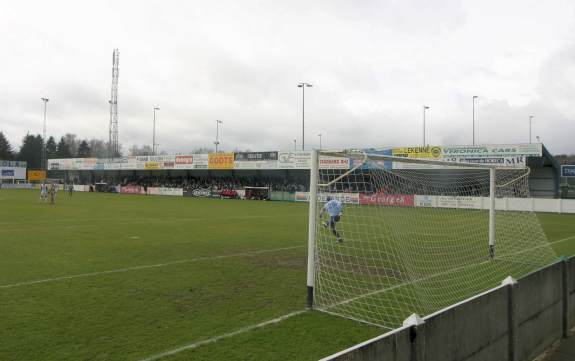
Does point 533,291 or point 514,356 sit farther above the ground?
point 533,291

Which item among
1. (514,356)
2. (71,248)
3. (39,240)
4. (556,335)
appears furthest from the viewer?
(39,240)

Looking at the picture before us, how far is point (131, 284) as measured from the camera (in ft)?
26.8

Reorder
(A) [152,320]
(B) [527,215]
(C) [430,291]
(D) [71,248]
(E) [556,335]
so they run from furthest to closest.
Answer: (B) [527,215], (D) [71,248], (C) [430,291], (A) [152,320], (E) [556,335]

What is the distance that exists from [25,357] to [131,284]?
11.2ft

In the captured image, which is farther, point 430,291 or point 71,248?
point 71,248

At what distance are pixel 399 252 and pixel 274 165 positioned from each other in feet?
111

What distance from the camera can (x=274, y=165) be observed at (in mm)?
46625

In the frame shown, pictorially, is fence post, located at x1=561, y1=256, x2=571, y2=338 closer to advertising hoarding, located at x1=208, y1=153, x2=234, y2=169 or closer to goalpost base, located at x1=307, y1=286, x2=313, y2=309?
goalpost base, located at x1=307, y1=286, x2=313, y2=309

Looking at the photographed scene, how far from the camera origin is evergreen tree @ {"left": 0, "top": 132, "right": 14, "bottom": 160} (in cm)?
10534

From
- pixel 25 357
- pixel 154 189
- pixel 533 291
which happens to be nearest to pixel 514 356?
pixel 533 291

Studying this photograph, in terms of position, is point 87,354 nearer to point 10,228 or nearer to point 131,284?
point 131,284

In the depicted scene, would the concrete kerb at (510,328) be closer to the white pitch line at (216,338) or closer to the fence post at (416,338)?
the fence post at (416,338)

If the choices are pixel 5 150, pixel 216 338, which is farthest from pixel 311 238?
pixel 5 150

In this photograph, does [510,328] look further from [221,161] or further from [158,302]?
[221,161]
